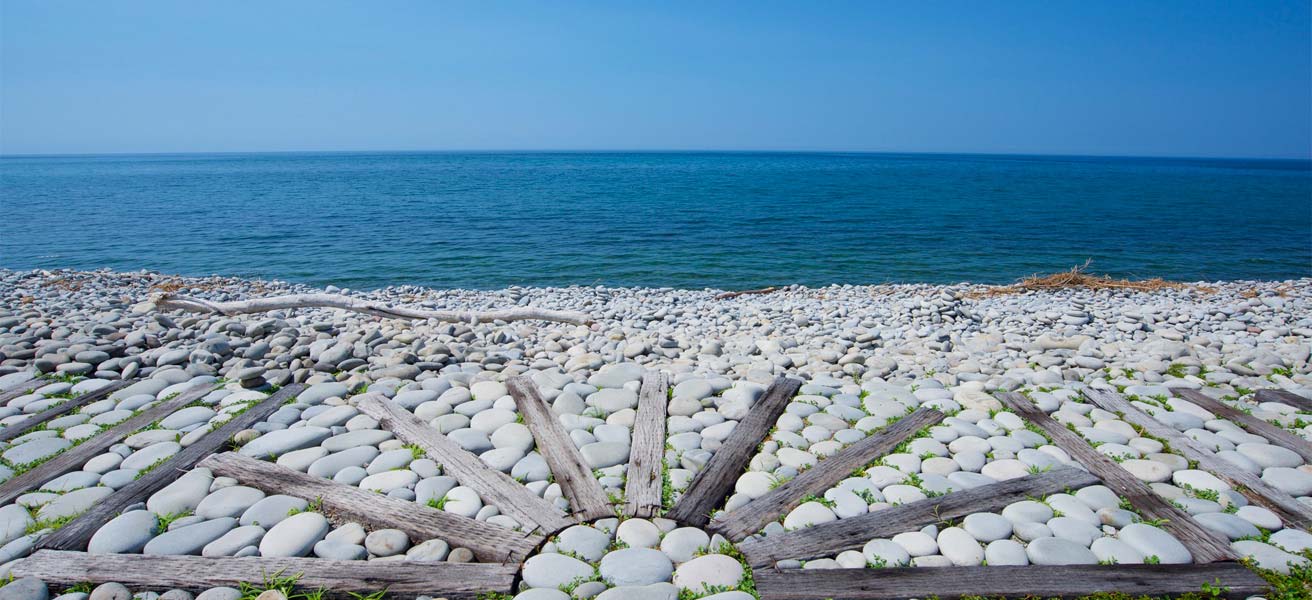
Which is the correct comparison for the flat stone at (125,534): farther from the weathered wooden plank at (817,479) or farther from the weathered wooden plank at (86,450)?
the weathered wooden plank at (817,479)

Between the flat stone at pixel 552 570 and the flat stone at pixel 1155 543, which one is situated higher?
the flat stone at pixel 1155 543

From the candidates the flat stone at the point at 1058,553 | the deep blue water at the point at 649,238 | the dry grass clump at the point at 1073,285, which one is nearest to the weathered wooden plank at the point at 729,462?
the flat stone at the point at 1058,553

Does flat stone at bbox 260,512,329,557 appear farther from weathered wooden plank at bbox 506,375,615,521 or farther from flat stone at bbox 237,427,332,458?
weathered wooden plank at bbox 506,375,615,521

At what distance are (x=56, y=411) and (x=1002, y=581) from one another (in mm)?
5788

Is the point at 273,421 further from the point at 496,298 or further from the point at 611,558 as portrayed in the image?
the point at 496,298

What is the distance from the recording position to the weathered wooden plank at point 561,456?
3184 millimetres

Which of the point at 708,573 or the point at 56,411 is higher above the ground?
the point at 56,411

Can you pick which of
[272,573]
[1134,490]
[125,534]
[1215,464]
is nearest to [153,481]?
[125,534]

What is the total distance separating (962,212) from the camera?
28.9 meters

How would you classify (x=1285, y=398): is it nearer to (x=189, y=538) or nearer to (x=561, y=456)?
(x=561, y=456)

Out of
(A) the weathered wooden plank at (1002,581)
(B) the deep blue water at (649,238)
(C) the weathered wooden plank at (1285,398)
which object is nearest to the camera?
(A) the weathered wooden plank at (1002,581)

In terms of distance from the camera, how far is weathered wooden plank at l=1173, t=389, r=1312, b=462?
Answer: 12.4 feet

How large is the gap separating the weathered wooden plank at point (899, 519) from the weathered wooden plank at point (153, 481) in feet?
9.84

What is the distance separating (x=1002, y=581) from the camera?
8.42ft
